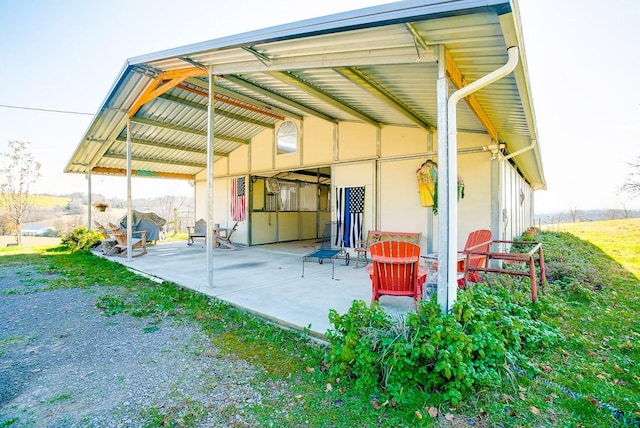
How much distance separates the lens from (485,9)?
6.51ft

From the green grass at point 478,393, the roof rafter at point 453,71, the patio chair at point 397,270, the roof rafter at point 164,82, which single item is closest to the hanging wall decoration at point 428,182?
the roof rafter at point 453,71

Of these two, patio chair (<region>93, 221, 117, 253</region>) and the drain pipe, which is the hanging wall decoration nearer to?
the drain pipe

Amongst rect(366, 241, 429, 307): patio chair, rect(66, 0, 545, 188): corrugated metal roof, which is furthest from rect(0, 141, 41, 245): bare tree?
rect(366, 241, 429, 307): patio chair

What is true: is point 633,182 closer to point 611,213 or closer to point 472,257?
point 611,213

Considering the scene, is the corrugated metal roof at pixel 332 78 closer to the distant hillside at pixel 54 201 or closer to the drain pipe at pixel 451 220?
the drain pipe at pixel 451 220

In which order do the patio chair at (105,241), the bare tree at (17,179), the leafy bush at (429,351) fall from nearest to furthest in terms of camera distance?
the leafy bush at (429,351), the patio chair at (105,241), the bare tree at (17,179)

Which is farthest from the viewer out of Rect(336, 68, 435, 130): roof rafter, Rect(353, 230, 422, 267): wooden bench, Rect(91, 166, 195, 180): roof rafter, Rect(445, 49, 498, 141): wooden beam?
Rect(91, 166, 195, 180): roof rafter

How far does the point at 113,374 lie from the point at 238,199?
8.53m

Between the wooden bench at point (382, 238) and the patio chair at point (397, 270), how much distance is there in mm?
2734

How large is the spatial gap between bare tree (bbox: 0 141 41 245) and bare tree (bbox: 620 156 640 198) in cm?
2399

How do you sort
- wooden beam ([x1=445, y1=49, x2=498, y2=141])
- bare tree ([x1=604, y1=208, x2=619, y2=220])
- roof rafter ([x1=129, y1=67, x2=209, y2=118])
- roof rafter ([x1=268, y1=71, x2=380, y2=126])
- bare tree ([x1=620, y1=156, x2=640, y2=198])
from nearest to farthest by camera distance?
wooden beam ([x1=445, y1=49, x2=498, y2=141]), roof rafter ([x1=268, y1=71, x2=380, y2=126]), roof rafter ([x1=129, y1=67, x2=209, y2=118]), bare tree ([x1=620, y1=156, x2=640, y2=198]), bare tree ([x1=604, y1=208, x2=619, y2=220])

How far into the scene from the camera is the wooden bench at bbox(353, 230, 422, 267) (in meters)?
6.49

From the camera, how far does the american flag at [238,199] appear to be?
1051cm

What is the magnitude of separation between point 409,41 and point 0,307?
608 centimetres
